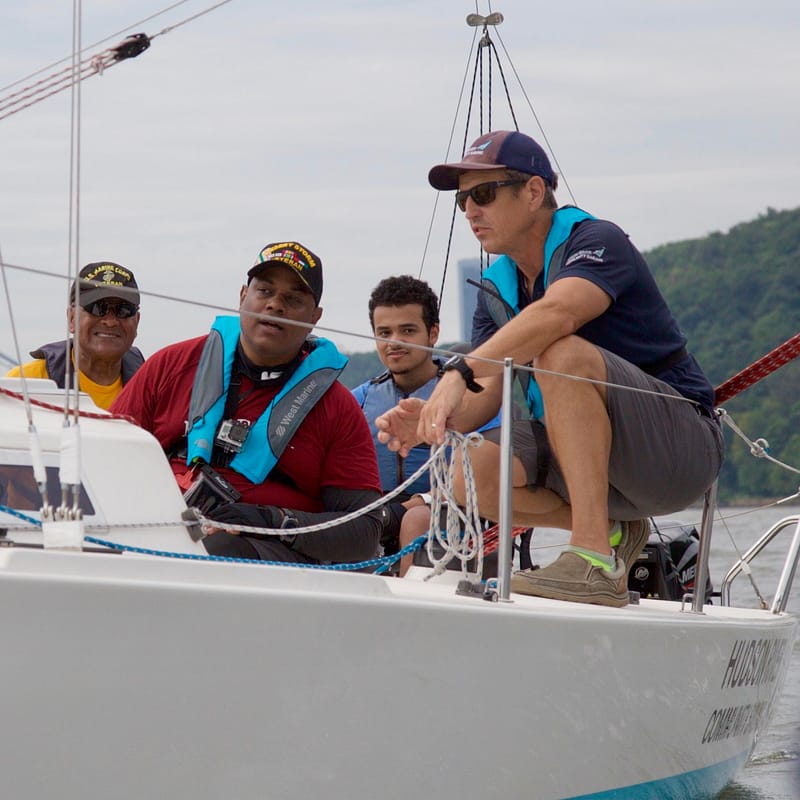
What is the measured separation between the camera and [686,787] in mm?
3854

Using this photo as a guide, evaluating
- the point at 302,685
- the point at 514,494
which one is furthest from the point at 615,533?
the point at 302,685

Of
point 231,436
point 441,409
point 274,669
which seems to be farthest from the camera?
point 231,436

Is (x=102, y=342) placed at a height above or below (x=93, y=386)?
above

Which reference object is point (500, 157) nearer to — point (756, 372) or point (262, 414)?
point (262, 414)

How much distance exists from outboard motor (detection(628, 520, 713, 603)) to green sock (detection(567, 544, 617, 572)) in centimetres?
187

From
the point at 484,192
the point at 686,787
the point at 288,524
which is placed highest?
the point at 484,192

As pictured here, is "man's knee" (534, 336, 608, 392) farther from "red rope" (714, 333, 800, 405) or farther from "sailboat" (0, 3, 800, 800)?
"red rope" (714, 333, 800, 405)

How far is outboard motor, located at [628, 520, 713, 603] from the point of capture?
5.33 m

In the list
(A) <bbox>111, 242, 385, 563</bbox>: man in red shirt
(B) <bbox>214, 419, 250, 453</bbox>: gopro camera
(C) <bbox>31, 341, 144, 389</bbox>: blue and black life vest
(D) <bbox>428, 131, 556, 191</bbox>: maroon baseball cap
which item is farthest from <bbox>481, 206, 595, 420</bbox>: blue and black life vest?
(C) <bbox>31, 341, 144, 389</bbox>: blue and black life vest

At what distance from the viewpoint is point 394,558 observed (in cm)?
322

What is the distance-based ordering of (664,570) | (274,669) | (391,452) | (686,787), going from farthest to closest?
1. (664,570)
2. (391,452)
3. (686,787)
4. (274,669)

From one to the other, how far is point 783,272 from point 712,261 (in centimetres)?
229

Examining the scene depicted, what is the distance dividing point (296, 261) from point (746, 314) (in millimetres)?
28469

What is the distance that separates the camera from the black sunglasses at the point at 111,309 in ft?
14.6
